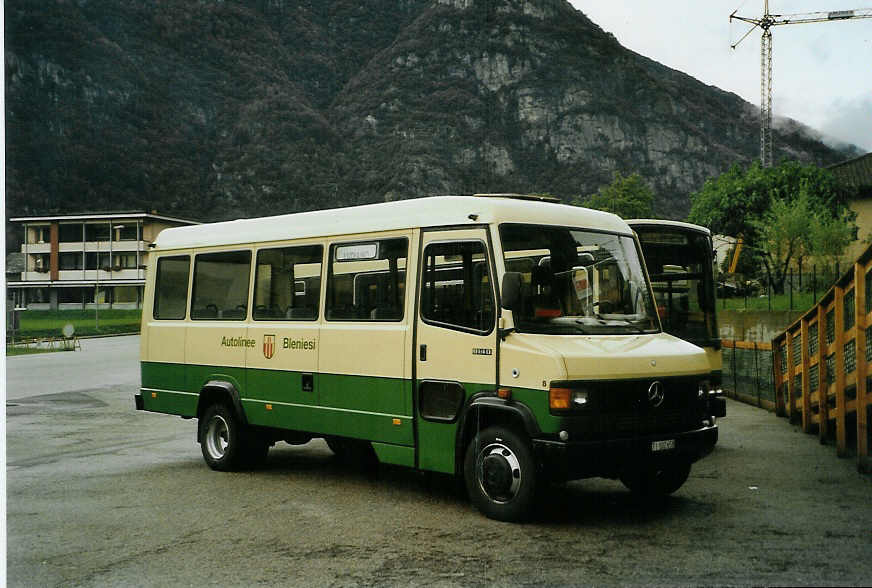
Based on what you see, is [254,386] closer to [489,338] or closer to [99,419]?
[489,338]

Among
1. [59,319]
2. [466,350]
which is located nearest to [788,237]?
[59,319]

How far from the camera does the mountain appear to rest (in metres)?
15.2

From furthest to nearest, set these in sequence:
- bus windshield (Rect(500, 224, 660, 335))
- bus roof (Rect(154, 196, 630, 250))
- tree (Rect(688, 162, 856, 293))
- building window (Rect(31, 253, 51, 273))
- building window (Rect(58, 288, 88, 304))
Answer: building window (Rect(58, 288, 88, 304)), tree (Rect(688, 162, 856, 293)), building window (Rect(31, 253, 51, 273)), bus roof (Rect(154, 196, 630, 250)), bus windshield (Rect(500, 224, 660, 335))

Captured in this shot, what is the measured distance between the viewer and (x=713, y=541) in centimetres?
687

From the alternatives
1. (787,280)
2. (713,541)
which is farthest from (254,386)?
(787,280)

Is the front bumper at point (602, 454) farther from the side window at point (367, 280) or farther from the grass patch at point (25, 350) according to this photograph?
the grass patch at point (25, 350)

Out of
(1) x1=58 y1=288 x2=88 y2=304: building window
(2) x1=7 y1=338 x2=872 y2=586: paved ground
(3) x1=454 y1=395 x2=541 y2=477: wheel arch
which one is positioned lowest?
(2) x1=7 y1=338 x2=872 y2=586: paved ground

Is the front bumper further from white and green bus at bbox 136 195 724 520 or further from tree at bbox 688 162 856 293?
tree at bbox 688 162 856 293

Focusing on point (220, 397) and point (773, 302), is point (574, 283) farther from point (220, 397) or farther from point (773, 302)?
point (773, 302)

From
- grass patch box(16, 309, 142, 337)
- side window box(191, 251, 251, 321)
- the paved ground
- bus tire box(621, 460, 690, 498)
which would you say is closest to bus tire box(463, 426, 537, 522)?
the paved ground

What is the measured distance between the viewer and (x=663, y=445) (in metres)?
7.73

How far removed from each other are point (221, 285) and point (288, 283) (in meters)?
1.27

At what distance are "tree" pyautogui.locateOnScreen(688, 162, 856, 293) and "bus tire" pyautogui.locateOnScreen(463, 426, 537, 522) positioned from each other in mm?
28066

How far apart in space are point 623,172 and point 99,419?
95223 millimetres
